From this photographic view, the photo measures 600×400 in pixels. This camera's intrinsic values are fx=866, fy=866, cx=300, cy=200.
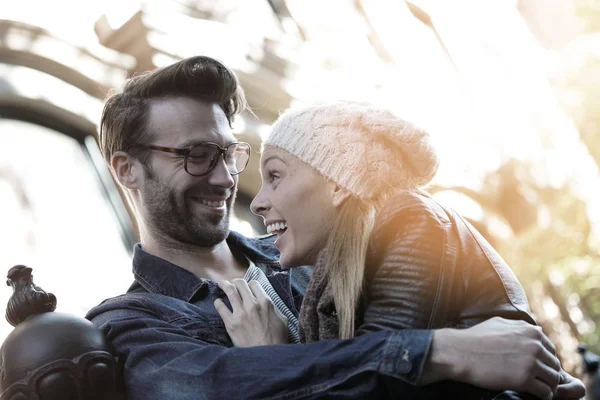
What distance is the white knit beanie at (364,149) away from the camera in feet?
8.71

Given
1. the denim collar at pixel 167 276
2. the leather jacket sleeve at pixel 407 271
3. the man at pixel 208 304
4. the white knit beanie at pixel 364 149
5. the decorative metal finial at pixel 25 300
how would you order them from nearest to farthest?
the man at pixel 208 304 < the leather jacket sleeve at pixel 407 271 < the white knit beanie at pixel 364 149 < the decorative metal finial at pixel 25 300 < the denim collar at pixel 167 276

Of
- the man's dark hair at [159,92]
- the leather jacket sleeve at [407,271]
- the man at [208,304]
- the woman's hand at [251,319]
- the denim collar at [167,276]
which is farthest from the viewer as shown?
the man's dark hair at [159,92]

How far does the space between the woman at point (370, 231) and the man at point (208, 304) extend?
0.13 m

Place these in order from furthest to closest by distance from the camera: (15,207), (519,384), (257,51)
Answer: (257,51) → (15,207) → (519,384)

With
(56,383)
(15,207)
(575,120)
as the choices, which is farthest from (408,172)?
(575,120)

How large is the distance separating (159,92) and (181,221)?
1.91ft

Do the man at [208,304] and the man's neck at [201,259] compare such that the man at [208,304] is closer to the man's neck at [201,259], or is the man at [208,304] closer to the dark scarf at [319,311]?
the man's neck at [201,259]

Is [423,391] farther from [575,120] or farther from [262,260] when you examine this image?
[575,120]

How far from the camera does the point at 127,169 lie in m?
3.72

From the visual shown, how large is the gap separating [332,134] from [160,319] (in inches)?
35.1

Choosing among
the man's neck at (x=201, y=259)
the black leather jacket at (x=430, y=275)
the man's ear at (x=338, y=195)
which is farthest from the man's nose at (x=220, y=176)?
the black leather jacket at (x=430, y=275)

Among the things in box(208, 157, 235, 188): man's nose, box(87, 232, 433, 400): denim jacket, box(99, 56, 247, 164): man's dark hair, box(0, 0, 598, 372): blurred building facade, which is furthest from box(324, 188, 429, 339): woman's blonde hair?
box(0, 0, 598, 372): blurred building facade

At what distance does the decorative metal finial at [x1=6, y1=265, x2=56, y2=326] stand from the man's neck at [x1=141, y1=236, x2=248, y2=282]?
2.19 feet

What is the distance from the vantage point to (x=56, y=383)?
270 centimetres
